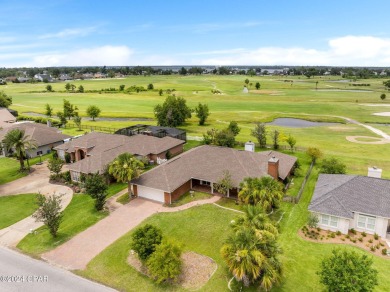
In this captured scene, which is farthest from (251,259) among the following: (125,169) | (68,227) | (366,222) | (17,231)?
(17,231)

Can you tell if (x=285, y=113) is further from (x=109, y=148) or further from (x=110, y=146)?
(x=109, y=148)

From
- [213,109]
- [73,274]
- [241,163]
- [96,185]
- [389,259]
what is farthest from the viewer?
[213,109]

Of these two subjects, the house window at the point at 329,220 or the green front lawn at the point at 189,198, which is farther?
the green front lawn at the point at 189,198

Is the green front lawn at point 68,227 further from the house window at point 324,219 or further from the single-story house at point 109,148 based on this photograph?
the house window at point 324,219

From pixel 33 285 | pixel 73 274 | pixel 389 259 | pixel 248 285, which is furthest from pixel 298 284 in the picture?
pixel 33 285

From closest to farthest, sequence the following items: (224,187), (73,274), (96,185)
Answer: (73,274) < (96,185) < (224,187)

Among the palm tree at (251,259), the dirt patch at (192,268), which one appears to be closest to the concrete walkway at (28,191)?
the dirt patch at (192,268)

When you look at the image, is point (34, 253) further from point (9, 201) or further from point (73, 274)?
point (9, 201)
